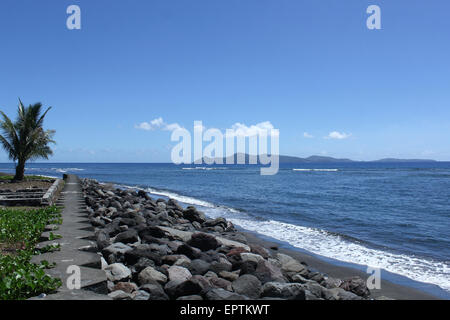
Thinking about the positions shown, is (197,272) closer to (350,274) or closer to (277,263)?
(277,263)

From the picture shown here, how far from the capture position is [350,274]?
8.08 meters

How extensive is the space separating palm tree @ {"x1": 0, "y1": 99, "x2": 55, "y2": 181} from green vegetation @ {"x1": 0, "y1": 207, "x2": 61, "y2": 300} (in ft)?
50.5

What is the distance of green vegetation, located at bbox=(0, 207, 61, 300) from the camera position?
3857 millimetres

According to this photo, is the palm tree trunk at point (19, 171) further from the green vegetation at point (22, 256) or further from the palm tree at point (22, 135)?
the green vegetation at point (22, 256)

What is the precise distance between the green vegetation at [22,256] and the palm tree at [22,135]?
1539cm

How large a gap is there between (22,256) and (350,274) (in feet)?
22.3

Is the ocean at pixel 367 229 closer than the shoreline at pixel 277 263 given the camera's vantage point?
No

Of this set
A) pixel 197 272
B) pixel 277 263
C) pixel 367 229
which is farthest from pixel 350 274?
pixel 367 229

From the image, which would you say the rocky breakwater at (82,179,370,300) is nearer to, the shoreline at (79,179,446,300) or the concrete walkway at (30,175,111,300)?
the shoreline at (79,179,446,300)

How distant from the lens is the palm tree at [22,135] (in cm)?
2214

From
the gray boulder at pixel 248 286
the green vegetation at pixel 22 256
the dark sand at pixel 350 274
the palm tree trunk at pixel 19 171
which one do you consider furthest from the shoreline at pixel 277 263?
the palm tree trunk at pixel 19 171

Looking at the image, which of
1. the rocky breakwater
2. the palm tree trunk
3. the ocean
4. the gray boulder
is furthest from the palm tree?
the gray boulder
